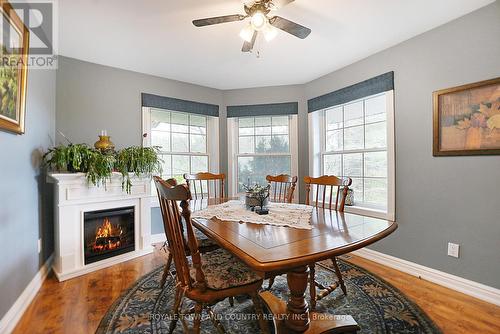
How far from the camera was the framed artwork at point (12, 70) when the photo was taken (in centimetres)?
140

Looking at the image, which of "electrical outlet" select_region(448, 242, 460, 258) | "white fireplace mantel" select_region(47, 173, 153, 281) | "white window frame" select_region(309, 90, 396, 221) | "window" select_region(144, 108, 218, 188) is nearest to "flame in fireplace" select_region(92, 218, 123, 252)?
"white fireplace mantel" select_region(47, 173, 153, 281)

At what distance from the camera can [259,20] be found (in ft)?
5.33

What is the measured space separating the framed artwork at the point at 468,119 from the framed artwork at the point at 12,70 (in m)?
3.31

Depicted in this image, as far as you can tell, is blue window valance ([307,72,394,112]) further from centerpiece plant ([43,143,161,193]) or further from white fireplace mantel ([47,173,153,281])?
white fireplace mantel ([47,173,153,281])

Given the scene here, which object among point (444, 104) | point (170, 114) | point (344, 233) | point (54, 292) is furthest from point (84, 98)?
point (444, 104)

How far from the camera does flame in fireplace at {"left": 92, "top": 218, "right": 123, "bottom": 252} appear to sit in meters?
2.47

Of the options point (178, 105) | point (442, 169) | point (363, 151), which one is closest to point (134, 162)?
point (178, 105)

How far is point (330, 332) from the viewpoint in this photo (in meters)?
1.37

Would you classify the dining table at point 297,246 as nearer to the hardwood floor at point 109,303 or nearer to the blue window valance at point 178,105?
the hardwood floor at point 109,303

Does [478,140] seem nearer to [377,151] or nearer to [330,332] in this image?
[377,151]

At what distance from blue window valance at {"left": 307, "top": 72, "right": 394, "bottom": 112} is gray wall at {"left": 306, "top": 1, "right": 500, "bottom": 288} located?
0.09 metres

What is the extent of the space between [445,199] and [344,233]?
160 cm

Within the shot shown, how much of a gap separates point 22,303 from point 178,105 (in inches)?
104

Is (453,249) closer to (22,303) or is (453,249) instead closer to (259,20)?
(259,20)
